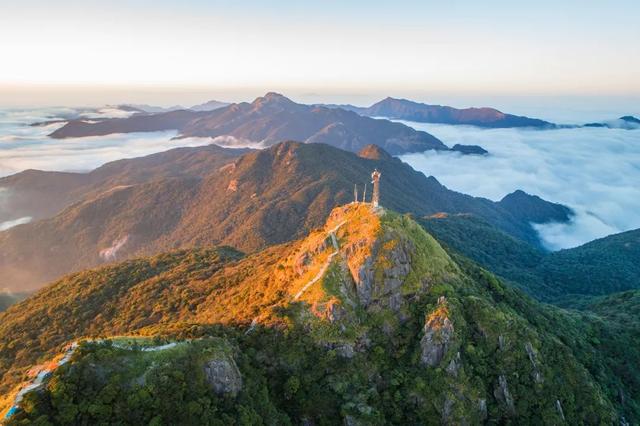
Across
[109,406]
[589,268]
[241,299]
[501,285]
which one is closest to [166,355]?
[109,406]

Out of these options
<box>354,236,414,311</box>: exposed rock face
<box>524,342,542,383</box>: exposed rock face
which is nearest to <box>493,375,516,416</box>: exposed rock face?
<box>524,342,542,383</box>: exposed rock face

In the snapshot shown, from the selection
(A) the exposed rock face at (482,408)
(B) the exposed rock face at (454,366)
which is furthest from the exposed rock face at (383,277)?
(A) the exposed rock face at (482,408)

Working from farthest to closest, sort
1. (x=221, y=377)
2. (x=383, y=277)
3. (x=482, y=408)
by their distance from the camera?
1. (x=383, y=277)
2. (x=482, y=408)
3. (x=221, y=377)

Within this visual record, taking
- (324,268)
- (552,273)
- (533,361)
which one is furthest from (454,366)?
(552,273)

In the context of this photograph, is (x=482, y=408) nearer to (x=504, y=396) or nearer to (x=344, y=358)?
(x=504, y=396)

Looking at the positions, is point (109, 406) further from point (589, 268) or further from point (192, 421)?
point (589, 268)

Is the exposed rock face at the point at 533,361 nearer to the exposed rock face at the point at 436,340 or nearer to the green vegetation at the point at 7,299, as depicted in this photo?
the exposed rock face at the point at 436,340

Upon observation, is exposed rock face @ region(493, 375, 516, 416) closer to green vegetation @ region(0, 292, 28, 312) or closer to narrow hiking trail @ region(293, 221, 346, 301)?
narrow hiking trail @ region(293, 221, 346, 301)
